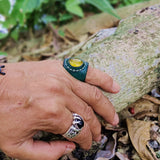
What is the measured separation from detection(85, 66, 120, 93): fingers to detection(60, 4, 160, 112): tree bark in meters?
0.09

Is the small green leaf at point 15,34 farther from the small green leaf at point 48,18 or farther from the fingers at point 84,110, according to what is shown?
the fingers at point 84,110

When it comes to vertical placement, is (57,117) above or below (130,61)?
below

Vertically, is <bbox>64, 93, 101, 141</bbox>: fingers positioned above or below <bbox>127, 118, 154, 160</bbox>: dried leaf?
above

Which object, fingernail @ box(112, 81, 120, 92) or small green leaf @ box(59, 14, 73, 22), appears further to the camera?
small green leaf @ box(59, 14, 73, 22)

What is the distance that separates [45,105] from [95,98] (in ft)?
1.52

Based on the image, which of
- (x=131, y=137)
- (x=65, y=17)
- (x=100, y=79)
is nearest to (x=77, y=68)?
(x=100, y=79)

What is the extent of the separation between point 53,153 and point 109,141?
676 millimetres

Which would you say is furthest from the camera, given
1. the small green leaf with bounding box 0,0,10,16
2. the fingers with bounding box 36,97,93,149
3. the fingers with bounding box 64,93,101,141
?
the small green leaf with bounding box 0,0,10,16

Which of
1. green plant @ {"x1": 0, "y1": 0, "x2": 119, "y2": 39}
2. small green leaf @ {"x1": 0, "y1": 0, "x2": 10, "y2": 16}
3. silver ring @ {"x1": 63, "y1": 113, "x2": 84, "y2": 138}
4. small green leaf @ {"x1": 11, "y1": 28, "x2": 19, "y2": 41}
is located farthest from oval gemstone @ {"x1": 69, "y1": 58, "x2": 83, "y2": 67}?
small green leaf @ {"x1": 11, "y1": 28, "x2": 19, "y2": 41}

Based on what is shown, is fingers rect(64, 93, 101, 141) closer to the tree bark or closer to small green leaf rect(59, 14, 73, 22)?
the tree bark

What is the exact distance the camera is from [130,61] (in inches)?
74.4

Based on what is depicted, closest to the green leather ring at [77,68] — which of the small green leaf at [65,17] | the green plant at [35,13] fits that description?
the green plant at [35,13]

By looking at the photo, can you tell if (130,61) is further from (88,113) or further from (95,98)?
(88,113)

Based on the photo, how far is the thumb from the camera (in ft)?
5.35
